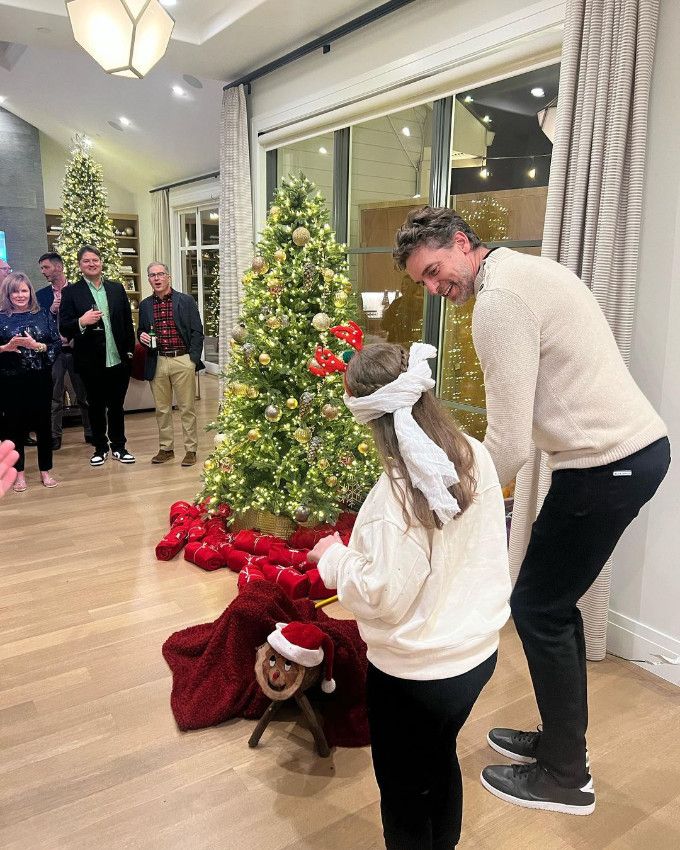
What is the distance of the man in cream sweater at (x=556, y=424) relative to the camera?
157 centimetres

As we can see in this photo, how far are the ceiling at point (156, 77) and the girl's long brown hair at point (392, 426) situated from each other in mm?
3488

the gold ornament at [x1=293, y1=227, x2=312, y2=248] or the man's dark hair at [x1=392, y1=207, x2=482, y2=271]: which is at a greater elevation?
the gold ornament at [x1=293, y1=227, x2=312, y2=248]

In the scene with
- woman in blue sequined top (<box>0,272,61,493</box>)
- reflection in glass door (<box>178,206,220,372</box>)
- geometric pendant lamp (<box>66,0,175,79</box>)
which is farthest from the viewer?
reflection in glass door (<box>178,206,220,372</box>)

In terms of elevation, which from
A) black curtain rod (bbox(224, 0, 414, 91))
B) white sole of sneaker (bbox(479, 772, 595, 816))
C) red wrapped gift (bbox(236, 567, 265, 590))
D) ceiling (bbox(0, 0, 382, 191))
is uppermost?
ceiling (bbox(0, 0, 382, 191))

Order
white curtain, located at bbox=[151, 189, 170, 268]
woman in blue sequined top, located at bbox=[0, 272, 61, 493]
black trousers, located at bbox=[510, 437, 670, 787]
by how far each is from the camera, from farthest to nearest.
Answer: white curtain, located at bbox=[151, 189, 170, 268]
woman in blue sequined top, located at bbox=[0, 272, 61, 493]
black trousers, located at bbox=[510, 437, 670, 787]

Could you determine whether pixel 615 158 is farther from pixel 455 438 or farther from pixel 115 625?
pixel 115 625

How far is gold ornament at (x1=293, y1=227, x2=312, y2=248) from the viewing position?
3.52 meters

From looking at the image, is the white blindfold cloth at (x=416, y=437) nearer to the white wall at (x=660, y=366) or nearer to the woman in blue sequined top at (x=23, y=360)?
the white wall at (x=660, y=366)

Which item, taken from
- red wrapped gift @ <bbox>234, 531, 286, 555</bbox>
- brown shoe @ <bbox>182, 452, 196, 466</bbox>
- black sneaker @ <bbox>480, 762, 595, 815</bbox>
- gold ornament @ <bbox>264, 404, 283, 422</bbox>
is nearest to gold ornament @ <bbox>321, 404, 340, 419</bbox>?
gold ornament @ <bbox>264, 404, 283, 422</bbox>

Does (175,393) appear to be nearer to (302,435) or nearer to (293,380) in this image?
(293,380)

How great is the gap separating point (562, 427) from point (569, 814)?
1133 mm

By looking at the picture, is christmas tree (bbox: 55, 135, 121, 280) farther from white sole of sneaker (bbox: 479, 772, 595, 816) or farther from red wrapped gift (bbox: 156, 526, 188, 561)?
white sole of sneaker (bbox: 479, 772, 595, 816)

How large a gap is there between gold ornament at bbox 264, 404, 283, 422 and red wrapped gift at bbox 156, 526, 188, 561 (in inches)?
32.2

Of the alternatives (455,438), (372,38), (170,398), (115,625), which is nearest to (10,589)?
(115,625)
